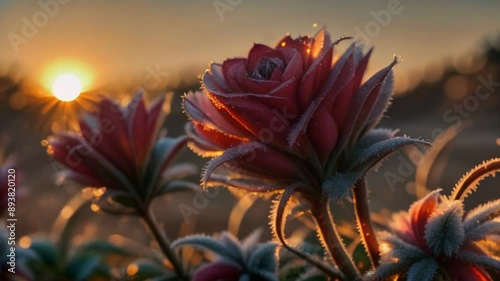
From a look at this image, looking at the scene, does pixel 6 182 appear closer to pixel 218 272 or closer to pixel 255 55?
pixel 218 272

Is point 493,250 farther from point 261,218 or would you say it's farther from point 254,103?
point 261,218

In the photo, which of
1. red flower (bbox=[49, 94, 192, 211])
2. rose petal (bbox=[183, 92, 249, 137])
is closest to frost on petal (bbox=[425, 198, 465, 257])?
rose petal (bbox=[183, 92, 249, 137])

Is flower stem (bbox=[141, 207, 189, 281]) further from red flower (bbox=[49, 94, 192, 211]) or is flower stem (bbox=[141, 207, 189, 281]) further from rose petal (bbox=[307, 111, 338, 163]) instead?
rose petal (bbox=[307, 111, 338, 163])

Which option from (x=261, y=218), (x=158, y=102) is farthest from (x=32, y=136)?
(x=158, y=102)

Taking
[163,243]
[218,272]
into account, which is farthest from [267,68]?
[163,243]

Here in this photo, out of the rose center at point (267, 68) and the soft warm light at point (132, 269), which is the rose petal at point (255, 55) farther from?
the soft warm light at point (132, 269)

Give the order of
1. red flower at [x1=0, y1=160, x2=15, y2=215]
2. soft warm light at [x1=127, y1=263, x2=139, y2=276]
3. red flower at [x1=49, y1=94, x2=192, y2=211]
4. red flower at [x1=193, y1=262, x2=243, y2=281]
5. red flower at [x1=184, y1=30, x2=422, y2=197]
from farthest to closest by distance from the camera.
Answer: red flower at [x1=0, y1=160, x2=15, y2=215]
soft warm light at [x1=127, y1=263, x2=139, y2=276]
red flower at [x1=49, y1=94, x2=192, y2=211]
red flower at [x1=193, y1=262, x2=243, y2=281]
red flower at [x1=184, y1=30, x2=422, y2=197]
